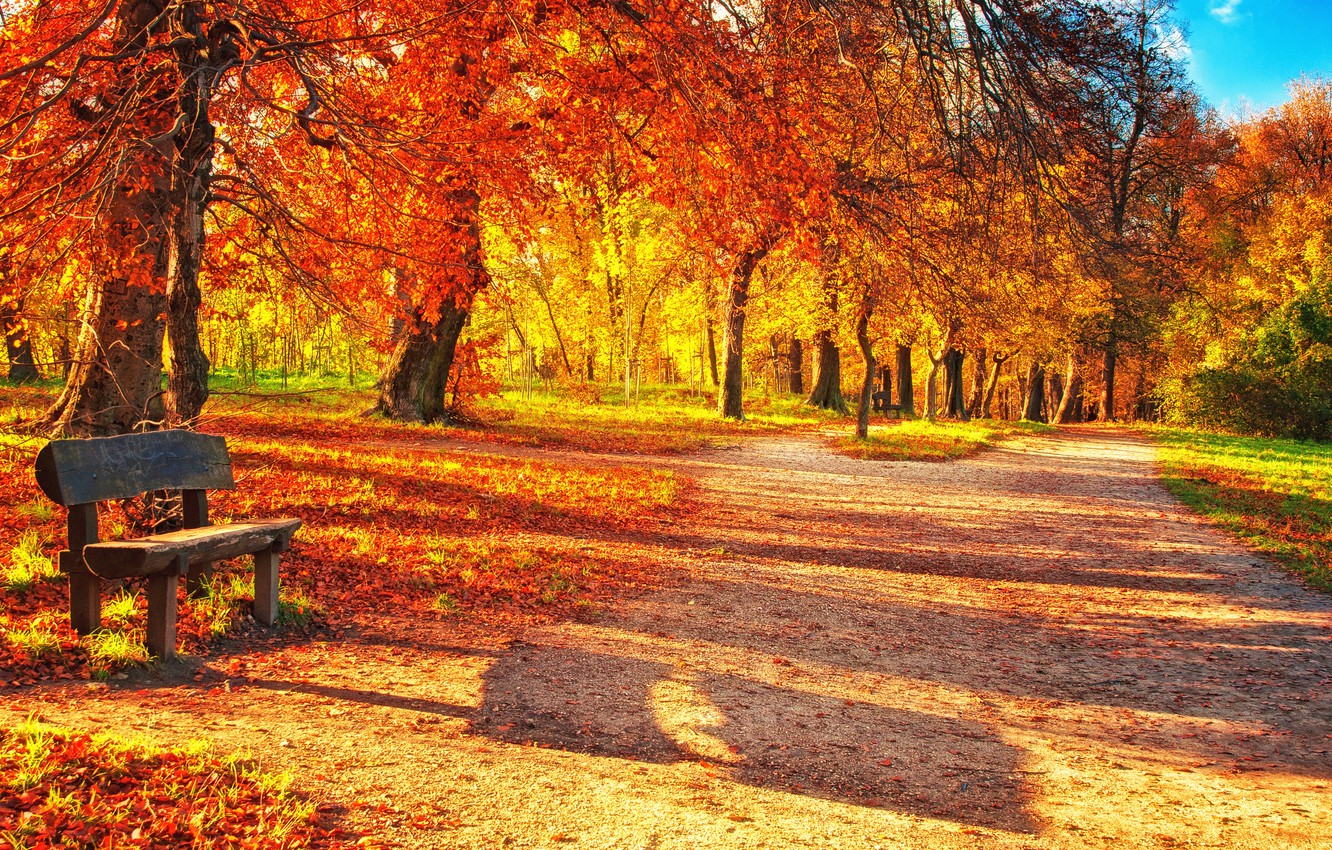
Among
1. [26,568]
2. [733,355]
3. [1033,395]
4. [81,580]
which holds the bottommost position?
[26,568]

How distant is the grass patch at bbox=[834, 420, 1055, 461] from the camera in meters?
20.3

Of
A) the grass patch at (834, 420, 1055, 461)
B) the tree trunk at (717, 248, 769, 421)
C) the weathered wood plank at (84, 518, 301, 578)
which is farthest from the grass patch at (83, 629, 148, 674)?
the tree trunk at (717, 248, 769, 421)

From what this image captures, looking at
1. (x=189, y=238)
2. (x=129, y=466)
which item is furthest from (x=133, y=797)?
(x=189, y=238)

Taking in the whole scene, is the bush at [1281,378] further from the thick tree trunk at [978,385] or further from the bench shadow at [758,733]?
the bench shadow at [758,733]

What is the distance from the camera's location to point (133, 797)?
312 cm

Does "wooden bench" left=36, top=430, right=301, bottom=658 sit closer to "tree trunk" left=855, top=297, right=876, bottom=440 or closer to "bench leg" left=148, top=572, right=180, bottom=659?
"bench leg" left=148, top=572, right=180, bottom=659

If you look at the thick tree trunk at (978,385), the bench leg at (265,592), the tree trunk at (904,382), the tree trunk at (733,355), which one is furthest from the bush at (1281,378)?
the bench leg at (265,592)

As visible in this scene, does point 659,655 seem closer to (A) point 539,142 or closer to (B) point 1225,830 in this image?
(B) point 1225,830

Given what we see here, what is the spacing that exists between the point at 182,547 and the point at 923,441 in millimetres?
20584

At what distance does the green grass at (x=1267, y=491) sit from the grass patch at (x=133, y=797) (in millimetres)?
9765

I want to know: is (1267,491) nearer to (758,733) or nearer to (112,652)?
(758,733)

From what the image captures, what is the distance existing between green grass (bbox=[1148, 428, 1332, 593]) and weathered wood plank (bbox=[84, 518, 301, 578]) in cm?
963

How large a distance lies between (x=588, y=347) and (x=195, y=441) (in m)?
32.7

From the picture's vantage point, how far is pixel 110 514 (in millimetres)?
7020
